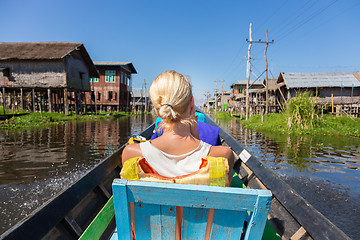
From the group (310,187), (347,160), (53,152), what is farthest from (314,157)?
(53,152)

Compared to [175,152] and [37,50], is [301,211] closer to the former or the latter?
[175,152]

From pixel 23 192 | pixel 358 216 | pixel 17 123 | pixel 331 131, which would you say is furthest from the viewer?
pixel 17 123

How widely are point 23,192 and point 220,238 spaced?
15.6 ft

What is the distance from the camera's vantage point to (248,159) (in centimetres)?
339

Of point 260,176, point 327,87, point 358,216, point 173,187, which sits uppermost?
point 327,87

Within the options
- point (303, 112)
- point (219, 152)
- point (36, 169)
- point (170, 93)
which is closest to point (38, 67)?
point (36, 169)

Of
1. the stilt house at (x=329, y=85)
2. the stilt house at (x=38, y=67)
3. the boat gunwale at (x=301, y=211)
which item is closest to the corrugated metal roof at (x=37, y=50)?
the stilt house at (x=38, y=67)

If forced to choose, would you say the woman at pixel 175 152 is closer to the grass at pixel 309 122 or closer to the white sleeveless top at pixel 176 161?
the white sleeveless top at pixel 176 161

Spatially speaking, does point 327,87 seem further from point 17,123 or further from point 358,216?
point 17,123

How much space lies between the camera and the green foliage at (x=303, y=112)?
14789 mm

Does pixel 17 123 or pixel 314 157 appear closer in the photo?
pixel 314 157

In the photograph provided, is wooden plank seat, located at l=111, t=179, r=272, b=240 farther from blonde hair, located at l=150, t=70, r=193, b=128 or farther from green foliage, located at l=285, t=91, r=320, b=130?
green foliage, located at l=285, t=91, r=320, b=130

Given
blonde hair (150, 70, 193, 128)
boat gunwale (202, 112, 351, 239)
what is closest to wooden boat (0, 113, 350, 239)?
boat gunwale (202, 112, 351, 239)

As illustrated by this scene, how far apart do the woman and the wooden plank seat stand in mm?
199
